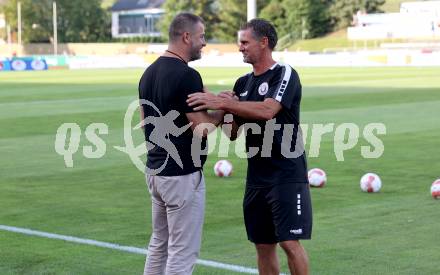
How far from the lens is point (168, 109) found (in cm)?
579

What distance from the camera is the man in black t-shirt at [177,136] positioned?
18.9 feet

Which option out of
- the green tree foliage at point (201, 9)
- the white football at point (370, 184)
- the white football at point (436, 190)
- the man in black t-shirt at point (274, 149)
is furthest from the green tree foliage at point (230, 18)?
the man in black t-shirt at point (274, 149)

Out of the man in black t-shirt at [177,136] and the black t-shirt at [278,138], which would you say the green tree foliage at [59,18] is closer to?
the black t-shirt at [278,138]

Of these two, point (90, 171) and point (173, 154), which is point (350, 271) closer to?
point (173, 154)

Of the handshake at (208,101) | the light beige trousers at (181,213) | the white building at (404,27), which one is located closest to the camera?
the handshake at (208,101)

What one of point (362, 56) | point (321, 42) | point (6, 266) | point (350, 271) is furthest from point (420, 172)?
point (321, 42)

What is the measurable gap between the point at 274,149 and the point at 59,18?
356 feet

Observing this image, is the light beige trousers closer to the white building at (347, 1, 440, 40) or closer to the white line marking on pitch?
the white line marking on pitch

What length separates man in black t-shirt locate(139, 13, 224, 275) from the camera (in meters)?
5.76

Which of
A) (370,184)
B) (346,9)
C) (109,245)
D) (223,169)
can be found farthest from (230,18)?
(109,245)

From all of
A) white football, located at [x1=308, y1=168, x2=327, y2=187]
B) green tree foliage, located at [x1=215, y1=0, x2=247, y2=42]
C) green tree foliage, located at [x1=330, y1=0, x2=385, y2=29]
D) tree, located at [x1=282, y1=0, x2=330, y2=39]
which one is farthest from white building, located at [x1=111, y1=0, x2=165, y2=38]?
white football, located at [x1=308, y1=168, x2=327, y2=187]

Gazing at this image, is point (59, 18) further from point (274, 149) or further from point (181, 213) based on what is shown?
point (181, 213)

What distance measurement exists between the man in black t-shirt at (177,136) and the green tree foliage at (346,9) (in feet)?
319

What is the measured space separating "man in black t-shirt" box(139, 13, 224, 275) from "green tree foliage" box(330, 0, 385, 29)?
97098 millimetres
